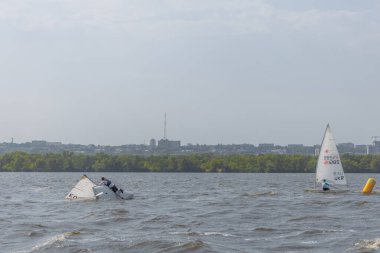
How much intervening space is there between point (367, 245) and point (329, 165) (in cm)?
3630

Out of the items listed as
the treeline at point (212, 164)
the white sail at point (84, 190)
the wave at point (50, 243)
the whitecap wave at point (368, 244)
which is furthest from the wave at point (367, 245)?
the treeline at point (212, 164)

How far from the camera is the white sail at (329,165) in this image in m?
68.0

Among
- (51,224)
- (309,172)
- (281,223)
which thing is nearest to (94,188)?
(51,224)

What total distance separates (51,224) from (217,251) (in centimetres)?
1314

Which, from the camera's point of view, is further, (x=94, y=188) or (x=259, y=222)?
(x=94, y=188)

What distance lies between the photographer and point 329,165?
67938 mm

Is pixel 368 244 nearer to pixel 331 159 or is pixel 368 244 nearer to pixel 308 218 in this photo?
pixel 308 218

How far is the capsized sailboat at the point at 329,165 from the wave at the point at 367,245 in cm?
3491

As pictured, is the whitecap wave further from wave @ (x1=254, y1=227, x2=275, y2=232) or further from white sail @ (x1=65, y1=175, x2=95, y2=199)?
white sail @ (x1=65, y1=175, x2=95, y2=199)

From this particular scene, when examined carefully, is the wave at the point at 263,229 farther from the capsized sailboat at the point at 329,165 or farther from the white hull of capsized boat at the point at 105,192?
the capsized sailboat at the point at 329,165

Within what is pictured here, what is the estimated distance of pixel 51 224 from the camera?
137ft

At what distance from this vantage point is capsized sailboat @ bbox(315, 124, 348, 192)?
223 ft

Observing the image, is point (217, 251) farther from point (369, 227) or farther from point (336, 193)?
point (336, 193)

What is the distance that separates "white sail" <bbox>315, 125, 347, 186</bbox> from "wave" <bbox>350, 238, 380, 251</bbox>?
34.9 metres
